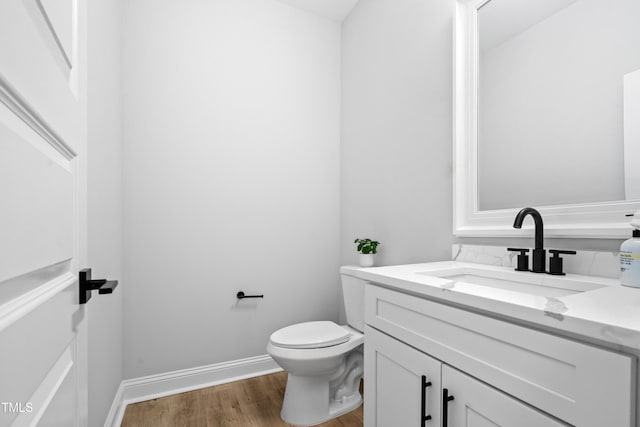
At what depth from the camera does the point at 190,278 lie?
1909 mm

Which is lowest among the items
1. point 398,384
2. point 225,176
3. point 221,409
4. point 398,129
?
point 221,409

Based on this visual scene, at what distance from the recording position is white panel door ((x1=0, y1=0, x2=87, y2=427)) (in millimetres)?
294

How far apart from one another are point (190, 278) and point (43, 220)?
163cm

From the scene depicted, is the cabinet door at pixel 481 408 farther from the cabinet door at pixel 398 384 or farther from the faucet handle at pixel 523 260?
the faucet handle at pixel 523 260

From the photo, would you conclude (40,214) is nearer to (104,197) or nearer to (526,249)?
(104,197)

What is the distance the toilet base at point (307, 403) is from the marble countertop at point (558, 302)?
883 millimetres

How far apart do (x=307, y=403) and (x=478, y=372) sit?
3.69ft

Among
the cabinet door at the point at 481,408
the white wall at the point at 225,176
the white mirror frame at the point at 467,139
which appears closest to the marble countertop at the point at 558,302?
the cabinet door at the point at 481,408

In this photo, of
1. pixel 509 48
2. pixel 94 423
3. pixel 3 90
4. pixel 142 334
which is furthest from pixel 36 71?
pixel 142 334

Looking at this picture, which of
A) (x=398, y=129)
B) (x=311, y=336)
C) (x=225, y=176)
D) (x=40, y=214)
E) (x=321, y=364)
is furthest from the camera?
(x=225, y=176)

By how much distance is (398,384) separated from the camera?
983 millimetres

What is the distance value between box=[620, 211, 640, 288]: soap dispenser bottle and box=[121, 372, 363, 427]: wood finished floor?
4.43ft

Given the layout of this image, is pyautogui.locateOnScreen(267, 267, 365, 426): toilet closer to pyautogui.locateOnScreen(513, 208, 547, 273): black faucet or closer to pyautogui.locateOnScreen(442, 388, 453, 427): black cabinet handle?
pyautogui.locateOnScreen(442, 388, 453, 427): black cabinet handle

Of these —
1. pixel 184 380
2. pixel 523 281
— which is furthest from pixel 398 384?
pixel 184 380
